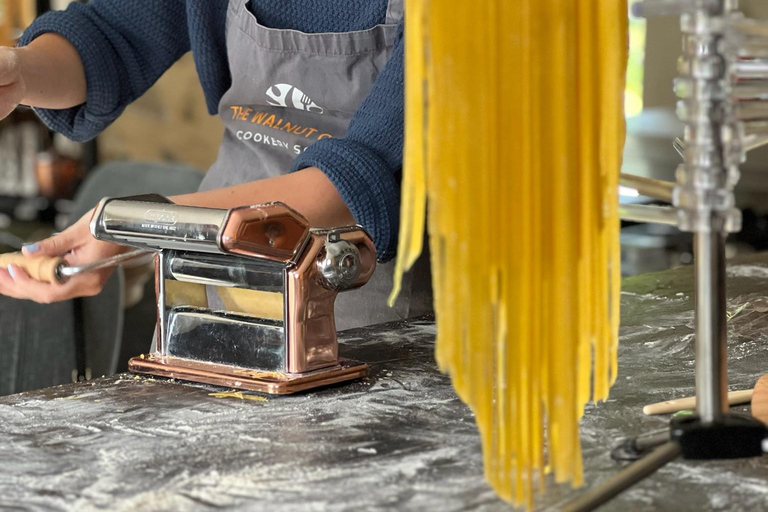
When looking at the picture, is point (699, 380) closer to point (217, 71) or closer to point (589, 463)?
point (589, 463)

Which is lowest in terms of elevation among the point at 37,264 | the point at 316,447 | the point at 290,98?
the point at 316,447

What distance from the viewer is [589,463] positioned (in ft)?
2.16

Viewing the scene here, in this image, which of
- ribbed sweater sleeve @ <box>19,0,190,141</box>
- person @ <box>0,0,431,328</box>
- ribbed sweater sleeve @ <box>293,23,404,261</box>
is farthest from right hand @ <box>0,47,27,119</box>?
ribbed sweater sleeve @ <box>293,23,404,261</box>

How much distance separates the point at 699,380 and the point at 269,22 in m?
0.85

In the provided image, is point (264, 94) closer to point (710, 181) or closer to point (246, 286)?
point (246, 286)

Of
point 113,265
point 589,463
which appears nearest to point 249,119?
point 113,265

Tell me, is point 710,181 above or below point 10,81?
below

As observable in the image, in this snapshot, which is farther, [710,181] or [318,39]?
[318,39]

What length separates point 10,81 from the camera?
1.17 metres

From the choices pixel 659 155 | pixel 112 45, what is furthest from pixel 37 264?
pixel 659 155

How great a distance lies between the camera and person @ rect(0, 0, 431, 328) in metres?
1.01

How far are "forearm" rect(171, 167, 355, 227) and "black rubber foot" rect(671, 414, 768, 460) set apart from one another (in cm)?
50

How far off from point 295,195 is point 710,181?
1.71ft

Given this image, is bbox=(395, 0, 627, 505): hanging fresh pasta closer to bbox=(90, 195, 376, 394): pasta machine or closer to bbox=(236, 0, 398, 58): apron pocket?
bbox=(90, 195, 376, 394): pasta machine
